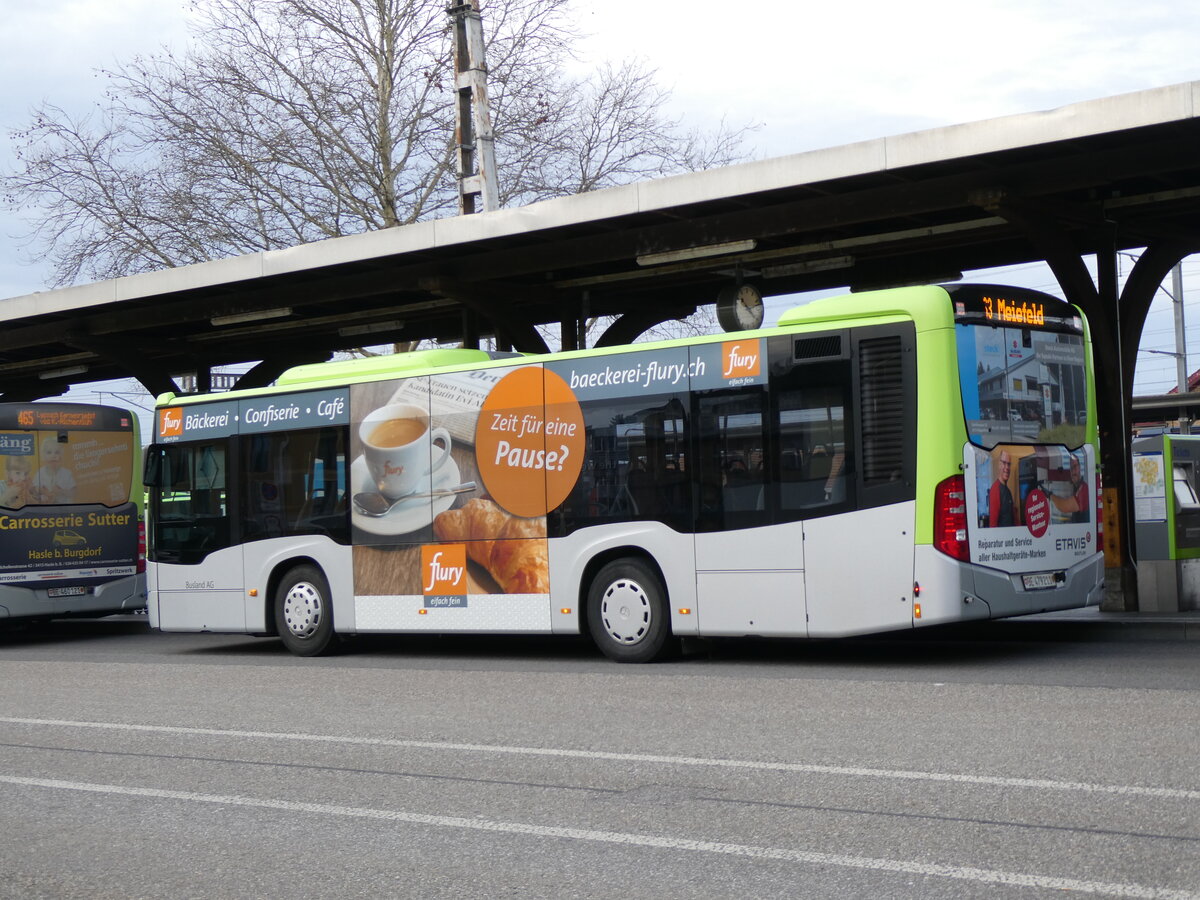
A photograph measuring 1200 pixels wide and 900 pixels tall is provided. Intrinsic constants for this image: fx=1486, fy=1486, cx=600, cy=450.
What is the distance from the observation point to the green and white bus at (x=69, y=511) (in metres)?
18.0

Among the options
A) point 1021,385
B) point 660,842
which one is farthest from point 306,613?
point 660,842

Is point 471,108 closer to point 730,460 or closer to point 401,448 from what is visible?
point 401,448

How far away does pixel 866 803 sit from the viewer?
21.1ft

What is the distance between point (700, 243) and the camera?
654 inches

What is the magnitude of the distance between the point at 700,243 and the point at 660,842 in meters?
11.4

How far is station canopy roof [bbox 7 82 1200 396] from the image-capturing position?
44.2ft

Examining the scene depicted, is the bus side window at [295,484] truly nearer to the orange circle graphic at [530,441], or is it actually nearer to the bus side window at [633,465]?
the orange circle graphic at [530,441]

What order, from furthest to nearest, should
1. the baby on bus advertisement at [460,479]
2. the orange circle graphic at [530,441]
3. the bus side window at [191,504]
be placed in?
the bus side window at [191,504] < the baby on bus advertisement at [460,479] < the orange circle graphic at [530,441]

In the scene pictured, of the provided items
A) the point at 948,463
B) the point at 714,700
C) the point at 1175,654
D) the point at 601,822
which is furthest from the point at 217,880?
the point at 1175,654

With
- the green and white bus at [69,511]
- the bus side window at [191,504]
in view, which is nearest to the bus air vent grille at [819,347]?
the bus side window at [191,504]

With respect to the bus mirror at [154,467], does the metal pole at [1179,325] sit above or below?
above

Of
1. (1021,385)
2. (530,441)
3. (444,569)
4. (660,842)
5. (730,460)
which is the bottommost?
(660,842)

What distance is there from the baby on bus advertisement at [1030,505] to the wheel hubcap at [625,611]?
290 cm

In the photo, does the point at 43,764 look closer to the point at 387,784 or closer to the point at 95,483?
the point at 387,784
